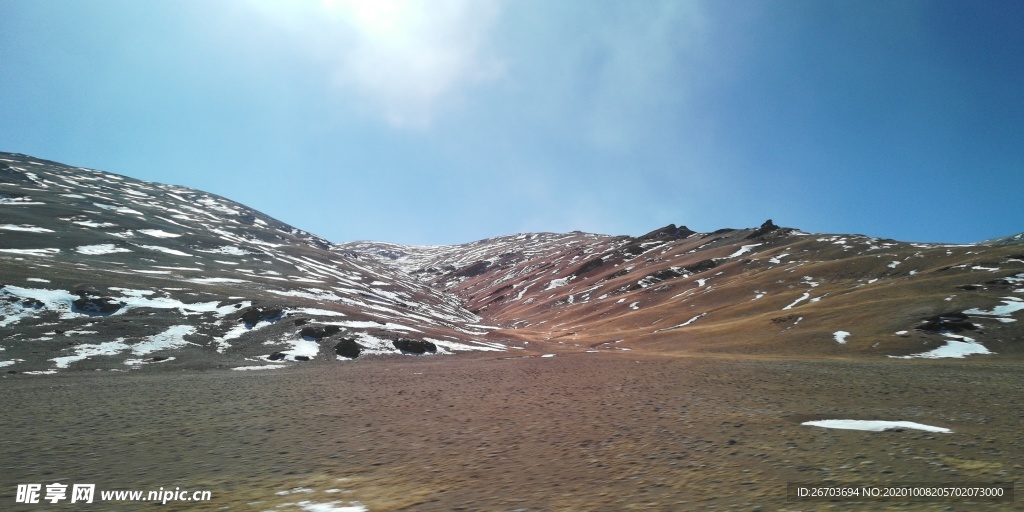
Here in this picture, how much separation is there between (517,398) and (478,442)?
11.8 metres

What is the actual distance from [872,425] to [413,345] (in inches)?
2508

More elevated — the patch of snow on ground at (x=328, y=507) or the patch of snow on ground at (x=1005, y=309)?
the patch of snow on ground at (x=1005, y=309)

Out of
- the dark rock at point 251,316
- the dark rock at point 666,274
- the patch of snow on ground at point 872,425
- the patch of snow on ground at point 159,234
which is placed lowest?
the patch of snow on ground at point 872,425

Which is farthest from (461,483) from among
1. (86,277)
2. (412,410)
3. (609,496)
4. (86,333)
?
(86,277)

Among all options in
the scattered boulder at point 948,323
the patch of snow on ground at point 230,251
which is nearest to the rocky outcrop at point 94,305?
the patch of snow on ground at point 230,251

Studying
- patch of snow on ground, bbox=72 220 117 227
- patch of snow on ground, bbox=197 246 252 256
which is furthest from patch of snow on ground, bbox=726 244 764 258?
patch of snow on ground, bbox=72 220 117 227

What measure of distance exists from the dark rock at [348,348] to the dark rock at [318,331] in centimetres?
546

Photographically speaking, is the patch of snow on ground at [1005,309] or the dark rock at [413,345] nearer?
the patch of snow on ground at [1005,309]

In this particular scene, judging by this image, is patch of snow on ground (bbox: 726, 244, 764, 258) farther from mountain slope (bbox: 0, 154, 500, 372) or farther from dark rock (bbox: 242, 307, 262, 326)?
dark rock (bbox: 242, 307, 262, 326)

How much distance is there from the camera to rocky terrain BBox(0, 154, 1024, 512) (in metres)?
15.1

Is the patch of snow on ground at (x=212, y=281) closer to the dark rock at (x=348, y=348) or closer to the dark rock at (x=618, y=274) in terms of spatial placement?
the dark rock at (x=348, y=348)

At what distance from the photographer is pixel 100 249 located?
129m

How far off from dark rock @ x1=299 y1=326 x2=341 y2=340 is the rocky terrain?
0.47m

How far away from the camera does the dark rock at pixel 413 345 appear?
74.3 metres
